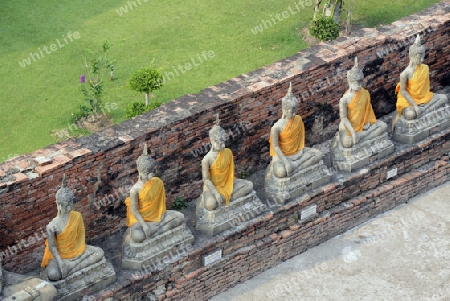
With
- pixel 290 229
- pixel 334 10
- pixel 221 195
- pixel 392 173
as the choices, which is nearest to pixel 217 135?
pixel 221 195

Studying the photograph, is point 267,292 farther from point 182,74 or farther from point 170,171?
point 182,74

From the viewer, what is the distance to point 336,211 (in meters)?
18.5

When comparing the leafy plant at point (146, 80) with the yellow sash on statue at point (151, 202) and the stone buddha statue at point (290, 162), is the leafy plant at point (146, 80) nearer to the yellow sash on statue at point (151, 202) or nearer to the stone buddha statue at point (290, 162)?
the stone buddha statue at point (290, 162)

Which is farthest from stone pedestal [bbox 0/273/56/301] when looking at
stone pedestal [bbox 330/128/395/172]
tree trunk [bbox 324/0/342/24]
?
tree trunk [bbox 324/0/342/24]

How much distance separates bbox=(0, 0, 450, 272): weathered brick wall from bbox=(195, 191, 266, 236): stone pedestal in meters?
0.86

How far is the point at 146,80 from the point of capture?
21.5 metres

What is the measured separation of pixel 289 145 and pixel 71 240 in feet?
12.2

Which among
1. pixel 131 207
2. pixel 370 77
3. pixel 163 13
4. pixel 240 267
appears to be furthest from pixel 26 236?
pixel 163 13

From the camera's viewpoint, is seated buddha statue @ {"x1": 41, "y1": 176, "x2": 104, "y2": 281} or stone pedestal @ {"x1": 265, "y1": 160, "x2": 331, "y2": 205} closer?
seated buddha statue @ {"x1": 41, "y1": 176, "x2": 104, "y2": 281}

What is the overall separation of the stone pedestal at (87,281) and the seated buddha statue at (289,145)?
306 centimetres

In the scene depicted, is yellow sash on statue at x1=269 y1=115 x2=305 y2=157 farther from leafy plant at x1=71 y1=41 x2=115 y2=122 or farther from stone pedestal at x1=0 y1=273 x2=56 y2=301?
leafy plant at x1=71 y1=41 x2=115 y2=122

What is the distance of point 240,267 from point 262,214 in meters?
0.86

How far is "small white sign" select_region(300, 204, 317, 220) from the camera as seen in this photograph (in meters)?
18.1

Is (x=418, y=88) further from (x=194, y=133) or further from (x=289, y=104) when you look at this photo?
(x=194, y=133)
